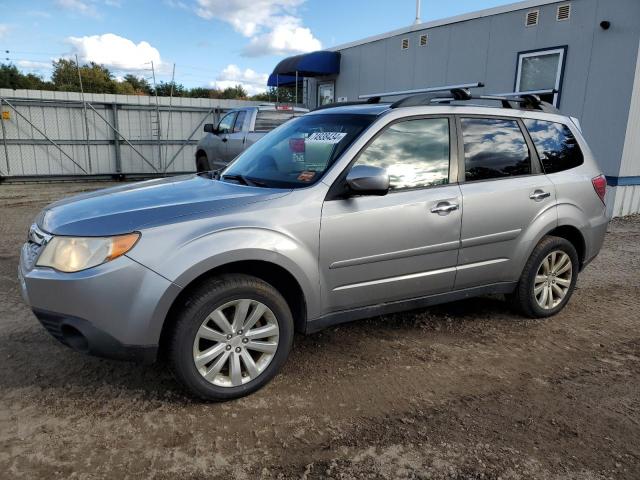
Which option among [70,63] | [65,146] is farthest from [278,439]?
[70,63]

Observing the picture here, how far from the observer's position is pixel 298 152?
12.2 ft

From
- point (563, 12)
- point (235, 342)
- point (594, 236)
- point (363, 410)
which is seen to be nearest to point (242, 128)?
point (563, 12)

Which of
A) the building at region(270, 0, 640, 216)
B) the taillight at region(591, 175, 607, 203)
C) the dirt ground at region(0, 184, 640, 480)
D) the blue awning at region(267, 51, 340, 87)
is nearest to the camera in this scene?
the dirt ground at region(0, 184, 640, 480)

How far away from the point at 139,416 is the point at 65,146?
13.2 meters

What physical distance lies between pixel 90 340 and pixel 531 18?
9879mm

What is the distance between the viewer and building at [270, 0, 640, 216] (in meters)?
8.38

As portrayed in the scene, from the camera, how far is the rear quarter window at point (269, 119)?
400 inches

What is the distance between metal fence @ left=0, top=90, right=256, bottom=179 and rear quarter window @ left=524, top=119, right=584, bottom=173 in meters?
12.9

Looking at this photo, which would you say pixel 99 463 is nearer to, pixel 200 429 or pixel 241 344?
pixel 200 429

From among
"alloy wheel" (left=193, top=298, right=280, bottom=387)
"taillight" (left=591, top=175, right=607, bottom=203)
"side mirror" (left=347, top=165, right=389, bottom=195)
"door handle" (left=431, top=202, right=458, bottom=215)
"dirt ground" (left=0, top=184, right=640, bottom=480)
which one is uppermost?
"side mirror" (left=347, top=165, right=389, bottom=195)

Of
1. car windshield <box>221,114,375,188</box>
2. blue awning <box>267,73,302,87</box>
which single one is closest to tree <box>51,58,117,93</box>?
blue awning <box>267,73,302,87</box>

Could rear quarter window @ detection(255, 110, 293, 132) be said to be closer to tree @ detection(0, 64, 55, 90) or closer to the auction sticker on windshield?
the auction sticker on windshield

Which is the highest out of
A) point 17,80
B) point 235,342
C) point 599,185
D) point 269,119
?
point 17,80

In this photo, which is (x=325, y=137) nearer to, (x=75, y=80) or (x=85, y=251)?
(x=85, y=251)
